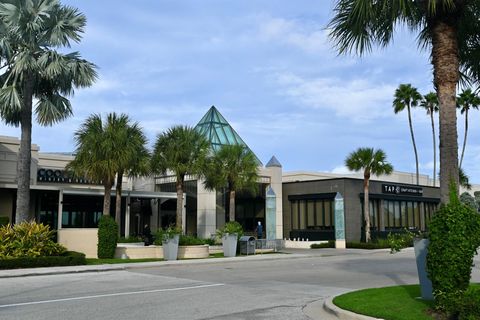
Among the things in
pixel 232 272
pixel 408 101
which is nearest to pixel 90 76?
pixel 232 272

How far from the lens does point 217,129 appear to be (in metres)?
47.5

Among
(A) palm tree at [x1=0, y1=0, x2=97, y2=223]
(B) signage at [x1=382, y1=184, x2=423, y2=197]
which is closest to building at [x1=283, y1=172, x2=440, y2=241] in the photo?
(B) signage at [x1=382, y1=184, x2=423, y2=197]

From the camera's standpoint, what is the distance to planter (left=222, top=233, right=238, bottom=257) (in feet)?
92.9

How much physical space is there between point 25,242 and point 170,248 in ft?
22.7

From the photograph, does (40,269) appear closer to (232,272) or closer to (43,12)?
(232,272)

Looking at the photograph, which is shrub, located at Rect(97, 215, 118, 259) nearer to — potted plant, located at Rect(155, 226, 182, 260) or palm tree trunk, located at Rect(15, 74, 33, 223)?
potted plant, located at Rect(155, 226, 182, 260)

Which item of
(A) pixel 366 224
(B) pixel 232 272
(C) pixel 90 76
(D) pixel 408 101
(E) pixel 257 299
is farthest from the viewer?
(D) pixel 408 101

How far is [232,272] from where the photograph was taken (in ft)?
64.5

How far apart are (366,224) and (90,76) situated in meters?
22.6

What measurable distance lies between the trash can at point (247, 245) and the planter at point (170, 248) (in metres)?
4.98

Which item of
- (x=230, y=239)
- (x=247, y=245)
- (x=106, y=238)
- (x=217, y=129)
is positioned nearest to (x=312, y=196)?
(x=217, y=129)

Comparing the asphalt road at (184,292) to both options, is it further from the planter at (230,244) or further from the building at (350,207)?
the building at (350,207)

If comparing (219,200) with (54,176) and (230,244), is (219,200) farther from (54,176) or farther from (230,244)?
(230,244)

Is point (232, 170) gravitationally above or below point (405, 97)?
below
